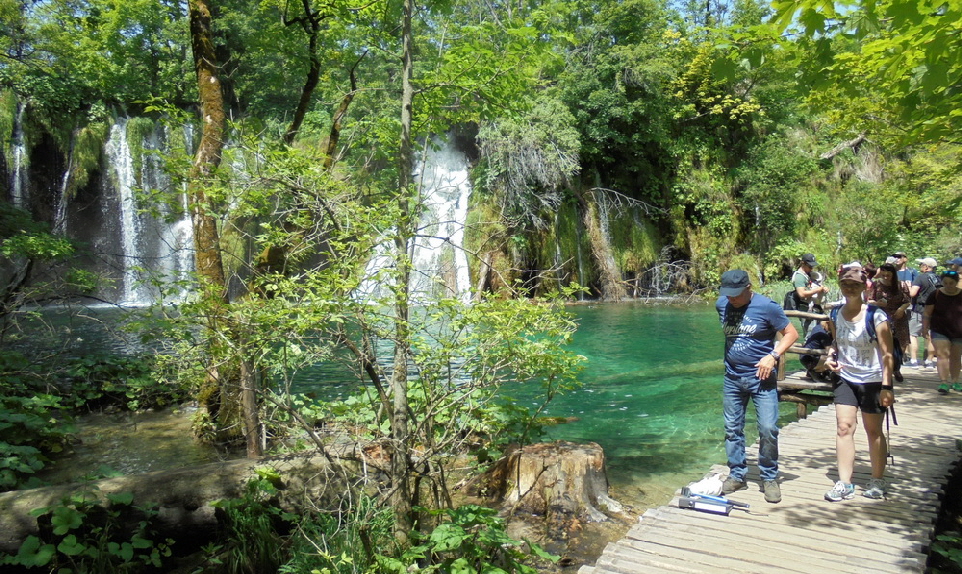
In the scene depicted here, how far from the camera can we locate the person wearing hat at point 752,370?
4.63 m

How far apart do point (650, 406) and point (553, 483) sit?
14.7 ft

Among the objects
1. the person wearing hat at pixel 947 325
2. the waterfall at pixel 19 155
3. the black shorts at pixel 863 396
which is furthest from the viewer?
the waterfall at pixel 19 155

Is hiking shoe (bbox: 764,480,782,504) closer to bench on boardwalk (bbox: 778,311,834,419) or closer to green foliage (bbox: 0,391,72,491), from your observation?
bench on boardwalk (bbox: 778,311,834,419)

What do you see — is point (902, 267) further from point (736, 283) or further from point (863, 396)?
point (736, 283)

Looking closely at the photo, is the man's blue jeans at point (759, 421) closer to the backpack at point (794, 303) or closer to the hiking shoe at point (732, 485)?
the hiking shoe at point (732, 485)

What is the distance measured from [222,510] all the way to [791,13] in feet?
16.6

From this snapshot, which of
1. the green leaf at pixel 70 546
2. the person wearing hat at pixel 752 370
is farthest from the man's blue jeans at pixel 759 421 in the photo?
the green leaf at pixel 70 546

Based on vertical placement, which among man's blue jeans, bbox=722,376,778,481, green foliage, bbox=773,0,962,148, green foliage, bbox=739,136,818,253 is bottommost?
man's blue jeans, bbox=722,376,778,481

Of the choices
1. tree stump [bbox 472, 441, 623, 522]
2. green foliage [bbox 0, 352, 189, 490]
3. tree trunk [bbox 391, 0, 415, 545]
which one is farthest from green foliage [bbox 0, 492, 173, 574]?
tree stump [bbox 472, 441, 623, 522]

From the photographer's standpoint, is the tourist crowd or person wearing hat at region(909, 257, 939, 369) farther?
person wearing hat at region(909, 257, 939, 369)

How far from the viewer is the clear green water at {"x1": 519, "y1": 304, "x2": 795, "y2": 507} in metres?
6.83

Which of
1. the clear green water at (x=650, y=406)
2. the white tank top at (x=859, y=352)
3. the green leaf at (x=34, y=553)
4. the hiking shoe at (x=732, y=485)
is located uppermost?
the white tank top at (x=859, y=352)

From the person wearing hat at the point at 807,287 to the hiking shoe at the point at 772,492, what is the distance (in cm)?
475

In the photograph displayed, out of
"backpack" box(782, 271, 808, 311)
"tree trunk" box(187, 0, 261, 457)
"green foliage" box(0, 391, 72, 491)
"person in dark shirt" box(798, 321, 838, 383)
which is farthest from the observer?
"backpack" box(782, 271, 808, 311)
